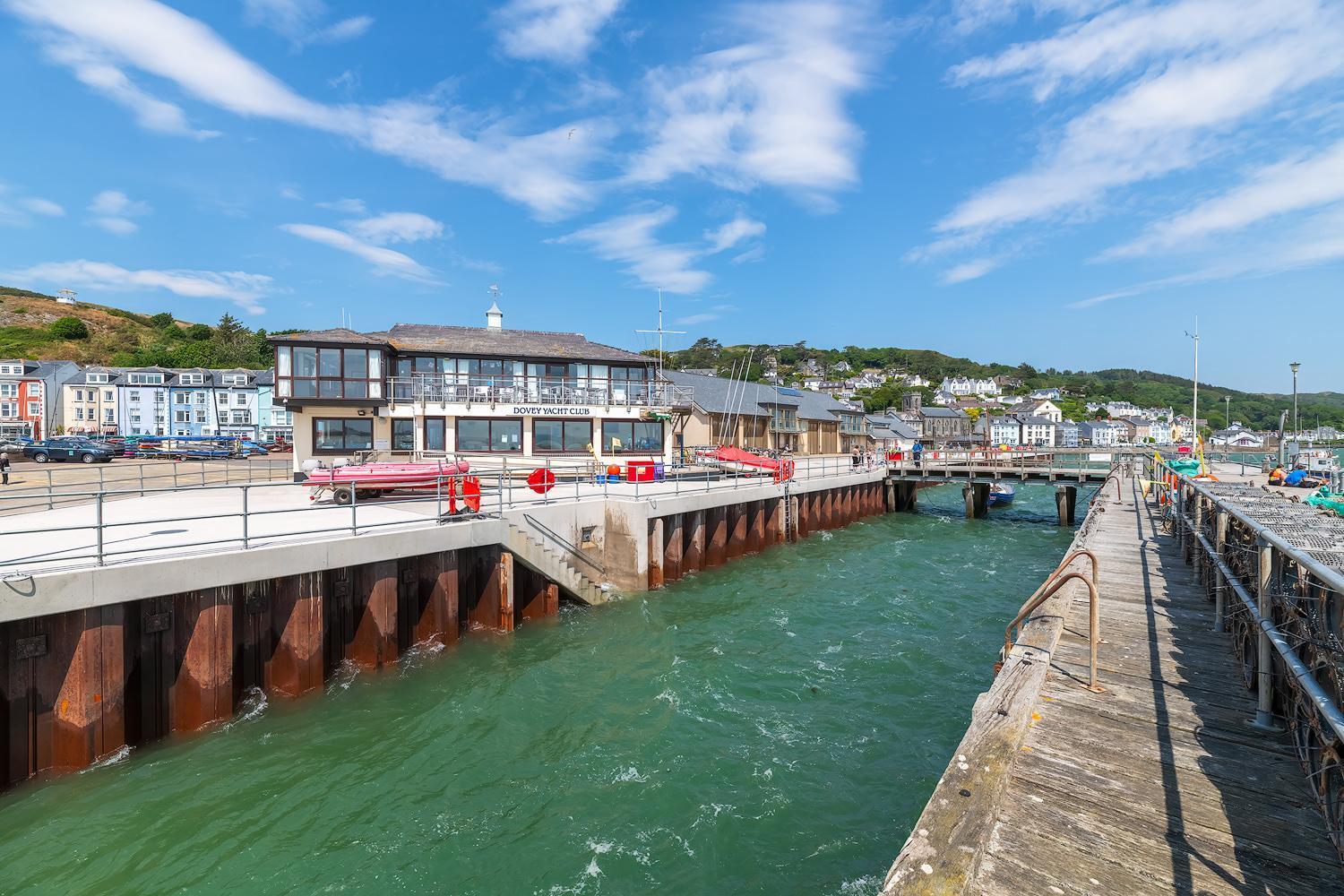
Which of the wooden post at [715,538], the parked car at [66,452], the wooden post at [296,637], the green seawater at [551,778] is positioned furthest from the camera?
the parked car at [66,452]

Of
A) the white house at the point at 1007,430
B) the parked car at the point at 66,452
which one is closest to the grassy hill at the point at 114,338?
the parked car at the point at 66,452

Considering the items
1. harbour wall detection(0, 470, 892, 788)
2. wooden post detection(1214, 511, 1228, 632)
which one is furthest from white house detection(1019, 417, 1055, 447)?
harbour wall detection(0, 470, 892, 788)

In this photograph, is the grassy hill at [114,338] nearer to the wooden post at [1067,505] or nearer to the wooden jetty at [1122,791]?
the wooden post at [1067,505]

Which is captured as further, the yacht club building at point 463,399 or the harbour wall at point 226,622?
the yacht club building at point 463,399

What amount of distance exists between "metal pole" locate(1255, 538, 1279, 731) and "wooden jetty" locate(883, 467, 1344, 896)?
0.11 m

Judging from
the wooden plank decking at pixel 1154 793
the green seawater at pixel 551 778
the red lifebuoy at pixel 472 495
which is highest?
the red lifebuoy at pixel 472 495

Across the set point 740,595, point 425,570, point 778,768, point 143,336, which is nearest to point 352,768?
point 425,570

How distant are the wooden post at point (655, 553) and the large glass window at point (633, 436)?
37.4 ft

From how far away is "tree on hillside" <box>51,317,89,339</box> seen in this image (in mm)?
121431

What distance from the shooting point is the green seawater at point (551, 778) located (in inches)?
265

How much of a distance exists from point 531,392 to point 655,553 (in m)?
14.6

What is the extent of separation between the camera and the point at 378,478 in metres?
17.3

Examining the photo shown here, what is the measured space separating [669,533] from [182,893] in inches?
558

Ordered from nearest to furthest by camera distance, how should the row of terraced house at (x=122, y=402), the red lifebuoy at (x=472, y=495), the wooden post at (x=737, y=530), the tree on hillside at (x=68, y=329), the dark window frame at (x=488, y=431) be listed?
the red lifebuoy at (x=472, y=495) → the wooden post at (x=737, y=530) → the dark window frame at (x=488, y=431) → the row of terraced house at (x=122, y=402) → the tree on hillside at (x=68, y=329)
